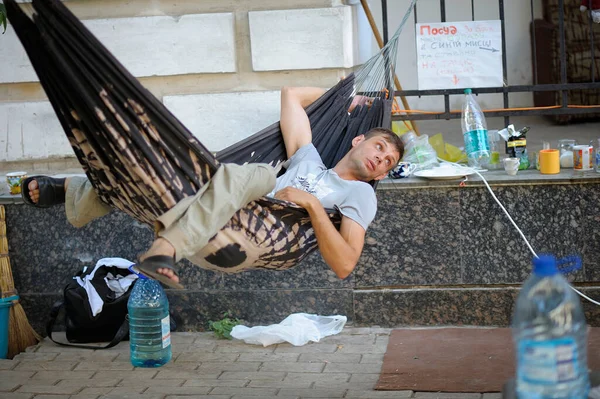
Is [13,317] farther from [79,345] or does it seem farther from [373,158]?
[373,158]

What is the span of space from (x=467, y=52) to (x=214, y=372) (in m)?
2.11

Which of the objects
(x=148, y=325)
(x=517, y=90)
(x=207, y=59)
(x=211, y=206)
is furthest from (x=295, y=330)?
(x=211, y=206)

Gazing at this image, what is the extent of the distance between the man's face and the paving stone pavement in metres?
0.93

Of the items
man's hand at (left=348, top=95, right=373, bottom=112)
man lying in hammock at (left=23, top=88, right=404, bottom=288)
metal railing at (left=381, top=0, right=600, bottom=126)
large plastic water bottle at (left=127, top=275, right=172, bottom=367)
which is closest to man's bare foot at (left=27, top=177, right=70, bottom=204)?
man lying in hammock at (left=23, top=88, right=404, bottom=288)

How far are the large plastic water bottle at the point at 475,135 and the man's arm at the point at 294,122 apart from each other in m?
1.00

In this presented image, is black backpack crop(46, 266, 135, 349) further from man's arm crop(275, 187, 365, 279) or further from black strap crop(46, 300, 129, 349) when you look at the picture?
man's arm crop(275, 187, 365, 279)

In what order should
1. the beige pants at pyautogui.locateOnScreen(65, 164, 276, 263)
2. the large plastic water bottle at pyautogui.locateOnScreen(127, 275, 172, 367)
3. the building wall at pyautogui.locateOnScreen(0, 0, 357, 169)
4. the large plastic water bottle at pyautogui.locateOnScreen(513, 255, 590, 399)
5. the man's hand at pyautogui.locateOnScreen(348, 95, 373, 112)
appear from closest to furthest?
the large plastic water bottle at pyautogui.locateOnScreen(513, 255, 590, 399), the beige pants at pyautogui.locateOnScreen(65, 164, 276, 263), the man's hand at pyautogui.locateOnScreen(348, 95, 373, 112), the large plastic water bottle at pyautogui.locateOnScreen(127, 275, 172, 367), the building wall at pyautogui.locateOnScreen(0, 0, 357, 169)

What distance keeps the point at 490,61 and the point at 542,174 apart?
2.26 feet

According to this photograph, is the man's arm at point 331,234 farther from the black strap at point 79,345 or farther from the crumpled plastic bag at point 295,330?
the black strap at point 79,345

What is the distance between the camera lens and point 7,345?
15.4 ft

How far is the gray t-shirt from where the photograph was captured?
3498 millimetres

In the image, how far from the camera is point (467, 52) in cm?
480

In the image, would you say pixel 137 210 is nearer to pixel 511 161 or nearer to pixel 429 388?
pixel 429 388

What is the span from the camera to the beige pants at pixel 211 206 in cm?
282
